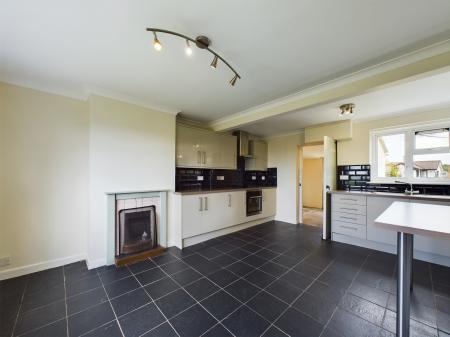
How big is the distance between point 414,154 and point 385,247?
1717mm

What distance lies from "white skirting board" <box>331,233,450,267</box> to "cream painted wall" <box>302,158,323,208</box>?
11.5 ft

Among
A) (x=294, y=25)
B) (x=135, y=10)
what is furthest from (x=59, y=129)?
(x=294, y=25)

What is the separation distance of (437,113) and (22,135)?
5.86 m

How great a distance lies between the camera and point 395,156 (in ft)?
10.7

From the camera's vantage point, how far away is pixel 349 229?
3088 millimetres

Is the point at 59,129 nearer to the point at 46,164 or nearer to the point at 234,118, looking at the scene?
the point at 46,164

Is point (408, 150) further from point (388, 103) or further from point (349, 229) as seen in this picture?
point (349, 229)

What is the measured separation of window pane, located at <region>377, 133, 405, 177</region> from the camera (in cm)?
321

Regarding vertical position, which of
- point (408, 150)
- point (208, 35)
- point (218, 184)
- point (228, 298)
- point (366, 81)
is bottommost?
point (228, 298)

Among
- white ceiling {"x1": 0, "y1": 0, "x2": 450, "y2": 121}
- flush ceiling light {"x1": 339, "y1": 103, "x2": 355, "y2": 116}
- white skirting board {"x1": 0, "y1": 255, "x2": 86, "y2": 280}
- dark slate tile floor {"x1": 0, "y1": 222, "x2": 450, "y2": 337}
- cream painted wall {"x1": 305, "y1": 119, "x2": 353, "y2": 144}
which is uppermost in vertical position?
white ceiling {"x1": 0, "y1": 0, "x2": 450, "y2": 121}

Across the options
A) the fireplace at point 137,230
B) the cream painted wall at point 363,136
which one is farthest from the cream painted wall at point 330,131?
the fireplace at point 137,230

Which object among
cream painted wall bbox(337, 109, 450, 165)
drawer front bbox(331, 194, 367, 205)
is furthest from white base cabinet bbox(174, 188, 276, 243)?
cream painted wall bbox(337, 109, 450, 165)

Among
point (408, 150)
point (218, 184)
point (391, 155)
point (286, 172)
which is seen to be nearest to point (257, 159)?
point (286, 172)

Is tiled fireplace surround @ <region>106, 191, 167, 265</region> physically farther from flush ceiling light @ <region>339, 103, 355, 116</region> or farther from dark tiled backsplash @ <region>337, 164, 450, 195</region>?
dark tiled backsplash @ <region>337, 164, 450, 195</region>
